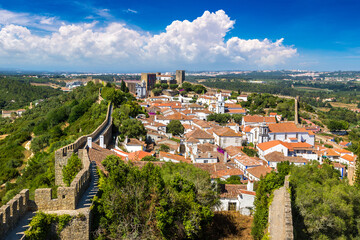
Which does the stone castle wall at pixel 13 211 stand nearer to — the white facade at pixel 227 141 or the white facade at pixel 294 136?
the white facade at pixel 227 141

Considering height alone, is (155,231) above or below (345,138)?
above

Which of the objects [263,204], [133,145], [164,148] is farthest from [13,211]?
[164,148]

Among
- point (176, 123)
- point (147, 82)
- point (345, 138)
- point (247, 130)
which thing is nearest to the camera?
point (176, 123)

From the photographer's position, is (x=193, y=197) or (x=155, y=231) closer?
(x=155, y=231)

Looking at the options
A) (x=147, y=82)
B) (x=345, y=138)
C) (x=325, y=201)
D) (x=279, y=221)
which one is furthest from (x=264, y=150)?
(x=147, y=82)

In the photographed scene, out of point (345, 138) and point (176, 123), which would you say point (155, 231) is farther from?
point (345, 138)

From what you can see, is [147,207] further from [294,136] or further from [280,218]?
[294,136]

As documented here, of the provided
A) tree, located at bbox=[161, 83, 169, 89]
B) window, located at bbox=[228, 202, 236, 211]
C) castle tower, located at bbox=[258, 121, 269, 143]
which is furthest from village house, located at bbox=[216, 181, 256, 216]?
tree, located at bbox=[161, 83, 169, 89]
